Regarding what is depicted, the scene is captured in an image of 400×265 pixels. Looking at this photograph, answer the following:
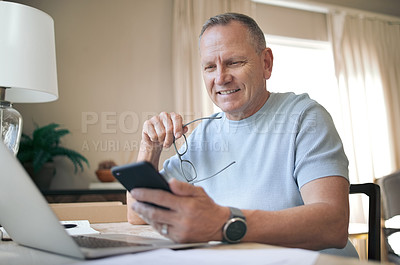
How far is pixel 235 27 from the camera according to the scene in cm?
129

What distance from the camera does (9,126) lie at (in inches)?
56.9

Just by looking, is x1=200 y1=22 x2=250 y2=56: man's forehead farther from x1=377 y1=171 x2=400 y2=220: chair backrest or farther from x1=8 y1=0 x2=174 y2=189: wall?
Result: x1=8 y1=0 x2=174 y2=189: wall

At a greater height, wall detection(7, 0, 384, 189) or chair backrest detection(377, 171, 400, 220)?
wall detection(7, 0, 384, 189)

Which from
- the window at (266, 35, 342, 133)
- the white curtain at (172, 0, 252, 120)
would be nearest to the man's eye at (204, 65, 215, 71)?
the white curtain at (172, 0, 252, 120)

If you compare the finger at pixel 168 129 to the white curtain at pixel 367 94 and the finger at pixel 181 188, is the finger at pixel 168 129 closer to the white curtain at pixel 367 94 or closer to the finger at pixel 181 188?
the finger at pixel 181 188

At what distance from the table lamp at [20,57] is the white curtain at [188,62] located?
2005 mm

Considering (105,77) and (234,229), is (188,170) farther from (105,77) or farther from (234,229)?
(105,77)

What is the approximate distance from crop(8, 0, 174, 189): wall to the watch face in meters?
2.74

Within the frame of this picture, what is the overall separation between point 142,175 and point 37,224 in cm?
18

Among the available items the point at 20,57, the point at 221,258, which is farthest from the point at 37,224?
the point at 20,57

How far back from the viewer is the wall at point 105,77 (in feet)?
10.8

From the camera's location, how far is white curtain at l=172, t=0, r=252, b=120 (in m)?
3.63

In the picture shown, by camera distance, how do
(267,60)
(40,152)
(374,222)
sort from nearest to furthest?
(374,222)
(267,60)
(40,152)

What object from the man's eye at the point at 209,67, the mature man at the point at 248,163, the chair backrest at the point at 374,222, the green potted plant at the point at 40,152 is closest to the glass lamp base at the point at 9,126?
the mature man at the point at 248,163
